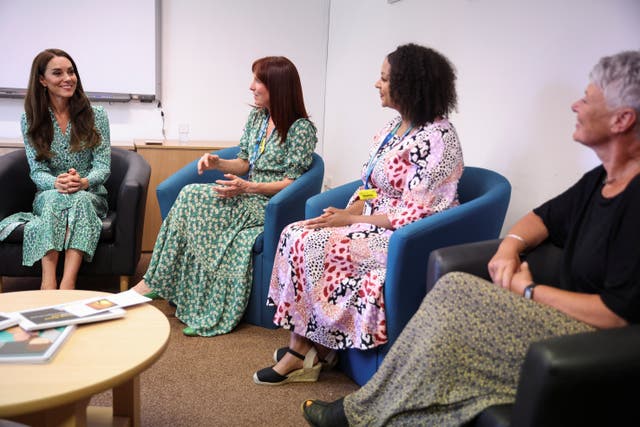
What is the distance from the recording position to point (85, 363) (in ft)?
5.39

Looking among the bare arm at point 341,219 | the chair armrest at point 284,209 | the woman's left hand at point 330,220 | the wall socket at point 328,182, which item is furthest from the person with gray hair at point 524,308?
the wall socket at point 328,182

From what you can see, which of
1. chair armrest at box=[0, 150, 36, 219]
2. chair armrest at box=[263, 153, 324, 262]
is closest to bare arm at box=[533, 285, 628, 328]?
chair armrest at box=[263, 153, 324, 262]

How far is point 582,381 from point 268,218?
1.93 m

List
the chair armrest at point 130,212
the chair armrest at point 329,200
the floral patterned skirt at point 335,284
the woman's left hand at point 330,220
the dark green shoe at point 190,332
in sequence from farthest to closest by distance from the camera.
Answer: the chair armrest at point 130,212 → the dark green shoe at point 190,332 → the chair armrest at point 329,200 → the woman's left hand at point 330,220 → the floral patterned skirt at point 335,284

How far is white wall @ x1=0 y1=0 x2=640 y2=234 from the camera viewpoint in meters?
2.54

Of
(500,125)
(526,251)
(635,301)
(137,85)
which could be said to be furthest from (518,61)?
(137,85)

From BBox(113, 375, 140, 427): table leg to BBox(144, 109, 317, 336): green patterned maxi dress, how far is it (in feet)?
3.34

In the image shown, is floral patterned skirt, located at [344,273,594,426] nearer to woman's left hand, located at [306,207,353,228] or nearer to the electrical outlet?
woman's left hand, located at [306,207,353,228]

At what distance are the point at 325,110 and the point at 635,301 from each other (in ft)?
12.9

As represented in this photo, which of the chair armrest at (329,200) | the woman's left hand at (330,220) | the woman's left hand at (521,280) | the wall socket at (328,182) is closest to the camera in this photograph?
the woman's left hand at (521,280)

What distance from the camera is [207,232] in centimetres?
316

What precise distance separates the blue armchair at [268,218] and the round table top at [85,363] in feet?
3.45

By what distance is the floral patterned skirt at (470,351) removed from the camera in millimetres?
1616

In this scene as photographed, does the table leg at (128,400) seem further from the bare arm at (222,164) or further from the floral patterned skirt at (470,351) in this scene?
the bare arm at (222,164)
